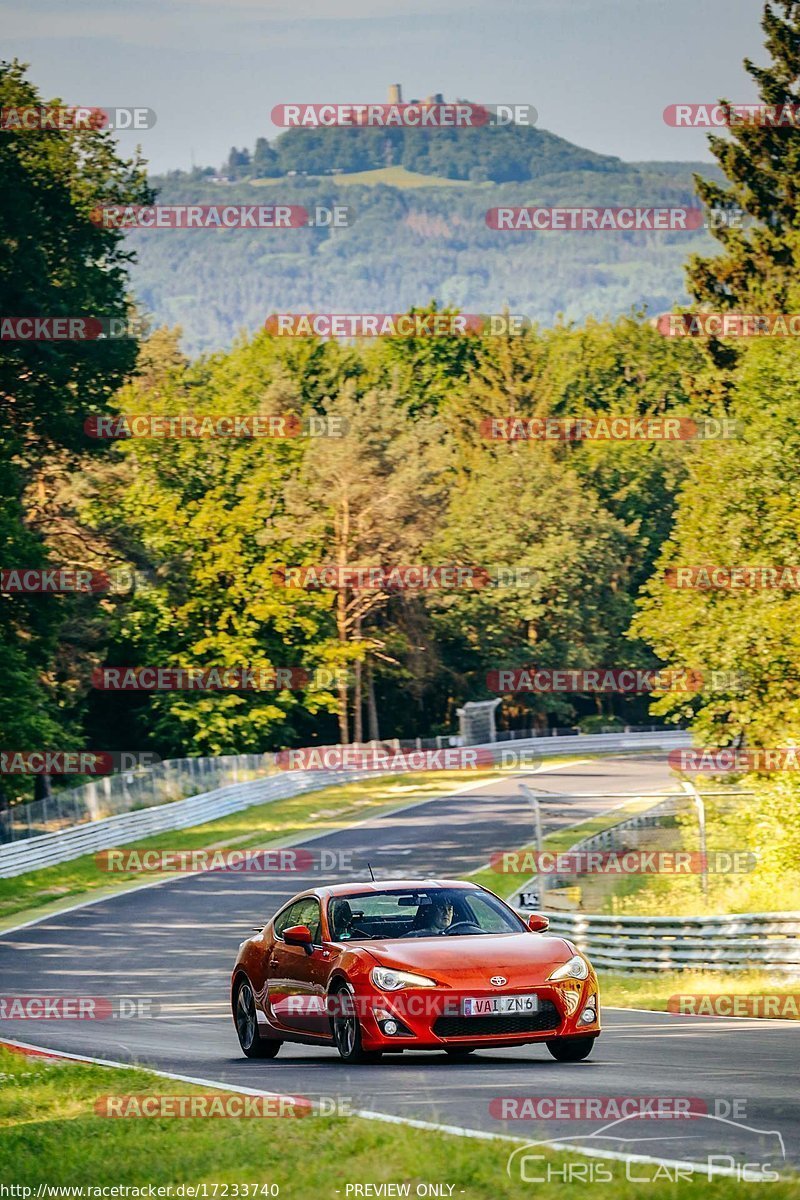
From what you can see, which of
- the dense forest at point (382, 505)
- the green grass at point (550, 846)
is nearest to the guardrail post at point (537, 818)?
the green grass at point (550, 846)

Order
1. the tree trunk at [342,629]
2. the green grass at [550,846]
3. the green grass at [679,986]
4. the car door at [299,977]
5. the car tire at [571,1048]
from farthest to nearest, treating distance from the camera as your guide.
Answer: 1. the tree trunk at [342,629]
2. the green grass at [550,846]
3. the green grass at [679,986]
4. the car door at [299,977]
5. the car tire at [571,1048]

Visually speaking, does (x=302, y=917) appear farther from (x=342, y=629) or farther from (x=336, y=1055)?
(x=342, y=629)

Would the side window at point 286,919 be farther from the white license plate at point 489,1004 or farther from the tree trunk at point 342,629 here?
the tree trunk at point 342,629

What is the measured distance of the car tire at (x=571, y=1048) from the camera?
12.3 meters

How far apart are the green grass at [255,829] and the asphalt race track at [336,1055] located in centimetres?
169

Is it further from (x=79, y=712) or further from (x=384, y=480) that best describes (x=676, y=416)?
(x=79, y=712)

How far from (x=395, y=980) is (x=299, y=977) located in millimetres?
1443

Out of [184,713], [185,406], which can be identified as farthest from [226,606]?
[185,406]

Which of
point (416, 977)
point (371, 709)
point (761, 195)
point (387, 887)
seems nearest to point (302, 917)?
point (387, 887)

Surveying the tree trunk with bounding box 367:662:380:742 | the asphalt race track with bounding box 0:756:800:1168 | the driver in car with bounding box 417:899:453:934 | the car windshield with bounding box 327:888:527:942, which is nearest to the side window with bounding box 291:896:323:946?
the car windshield with bounding box 327:888:527:942

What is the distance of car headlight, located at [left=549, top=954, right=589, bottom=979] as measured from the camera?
39.8 ft

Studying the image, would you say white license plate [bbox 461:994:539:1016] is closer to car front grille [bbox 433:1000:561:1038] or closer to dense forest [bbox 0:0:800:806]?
car front grille [bbox 433:1000:561:1038]

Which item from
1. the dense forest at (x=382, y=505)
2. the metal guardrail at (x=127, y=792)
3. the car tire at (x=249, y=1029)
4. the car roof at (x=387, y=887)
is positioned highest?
the dense forest at (x=382, y=505)

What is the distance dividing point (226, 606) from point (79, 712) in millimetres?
8118
